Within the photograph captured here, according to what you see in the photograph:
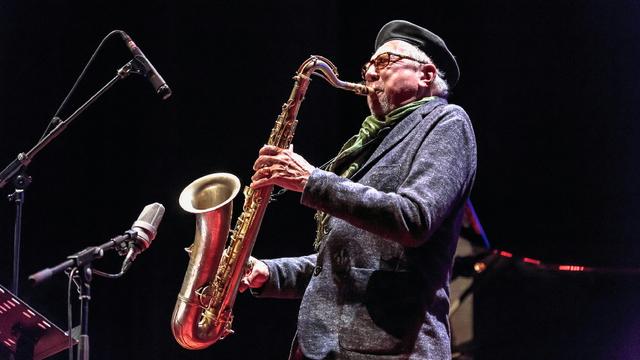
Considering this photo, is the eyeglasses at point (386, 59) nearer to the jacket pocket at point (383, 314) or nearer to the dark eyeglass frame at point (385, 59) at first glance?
the dark eyeglass frame at point (385, 59)

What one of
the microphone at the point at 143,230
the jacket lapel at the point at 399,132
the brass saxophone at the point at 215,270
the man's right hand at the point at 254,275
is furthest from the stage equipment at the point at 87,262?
the jacket lapel at the point at 399,132

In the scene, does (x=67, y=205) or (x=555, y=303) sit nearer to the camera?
(x=555, y=303)

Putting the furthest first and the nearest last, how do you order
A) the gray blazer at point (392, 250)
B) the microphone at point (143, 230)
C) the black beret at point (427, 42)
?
the black beret at point (427, 42)
the microphone at point (143, 230)
the gray blazer at point (392, 250)

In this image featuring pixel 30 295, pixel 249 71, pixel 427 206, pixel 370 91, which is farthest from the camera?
pixel 249 71

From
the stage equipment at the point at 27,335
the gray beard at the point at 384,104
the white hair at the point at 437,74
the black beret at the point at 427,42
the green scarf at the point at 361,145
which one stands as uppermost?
the black beret at the point at 427,42

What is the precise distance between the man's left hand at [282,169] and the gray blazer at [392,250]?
6cm

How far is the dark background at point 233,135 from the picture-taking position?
483cm

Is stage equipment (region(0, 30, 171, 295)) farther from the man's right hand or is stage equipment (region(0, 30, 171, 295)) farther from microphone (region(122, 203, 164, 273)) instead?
the man's right hand

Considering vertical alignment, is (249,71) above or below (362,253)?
above

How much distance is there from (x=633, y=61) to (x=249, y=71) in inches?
96.2

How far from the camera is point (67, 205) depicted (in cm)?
487

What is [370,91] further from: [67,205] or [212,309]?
[67,205]

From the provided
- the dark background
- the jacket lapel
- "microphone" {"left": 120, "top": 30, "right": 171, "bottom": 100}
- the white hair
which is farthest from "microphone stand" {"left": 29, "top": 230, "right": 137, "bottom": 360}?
the dark background

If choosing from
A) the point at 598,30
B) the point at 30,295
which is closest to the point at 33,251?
the point at 30,295
